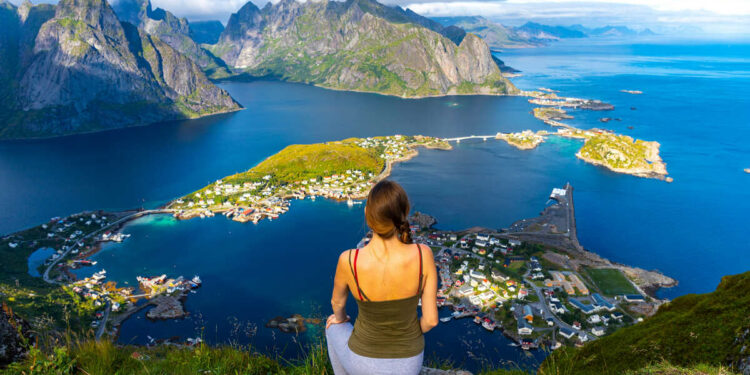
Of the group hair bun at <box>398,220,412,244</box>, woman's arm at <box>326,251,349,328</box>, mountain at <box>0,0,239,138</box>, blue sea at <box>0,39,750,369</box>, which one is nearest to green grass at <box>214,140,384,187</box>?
blue sea at <box>0,39,750,369</box>

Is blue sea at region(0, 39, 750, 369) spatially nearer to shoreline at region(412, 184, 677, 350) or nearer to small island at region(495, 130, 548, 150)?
shoreline at region(412, 184, 677, 350)

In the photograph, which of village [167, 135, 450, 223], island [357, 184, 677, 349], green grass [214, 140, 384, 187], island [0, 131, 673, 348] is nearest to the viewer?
island [357, 184, 677, 349]

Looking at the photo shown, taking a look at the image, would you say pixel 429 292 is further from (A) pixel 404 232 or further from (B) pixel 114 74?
(B) pixel 114 74

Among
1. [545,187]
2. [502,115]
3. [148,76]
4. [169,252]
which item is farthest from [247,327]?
[148,76]

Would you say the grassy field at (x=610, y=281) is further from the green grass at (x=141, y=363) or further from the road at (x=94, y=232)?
the road at (x=94, y=232)

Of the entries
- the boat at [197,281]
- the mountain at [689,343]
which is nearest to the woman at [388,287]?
the mountain at [689,343]

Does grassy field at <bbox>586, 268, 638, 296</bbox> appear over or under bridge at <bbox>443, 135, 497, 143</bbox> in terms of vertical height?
under
